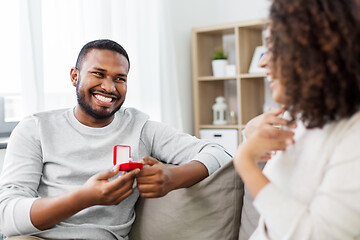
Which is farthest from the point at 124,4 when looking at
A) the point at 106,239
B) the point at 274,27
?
the point at 274,27

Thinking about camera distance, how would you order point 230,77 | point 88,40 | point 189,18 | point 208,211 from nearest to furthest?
point 208,211
point 88,40
point 230,77
point 189,18

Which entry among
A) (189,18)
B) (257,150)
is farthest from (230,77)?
(257,150)

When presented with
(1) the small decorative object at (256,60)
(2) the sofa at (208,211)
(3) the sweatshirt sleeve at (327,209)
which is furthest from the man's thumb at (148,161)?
(1) the small decorative object at (256,60)

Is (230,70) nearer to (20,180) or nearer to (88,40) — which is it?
(88,40)

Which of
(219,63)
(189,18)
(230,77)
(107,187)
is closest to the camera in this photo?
(107,187)

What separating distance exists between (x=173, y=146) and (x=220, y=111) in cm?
196

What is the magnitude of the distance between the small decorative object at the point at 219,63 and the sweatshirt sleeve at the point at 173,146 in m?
1.88

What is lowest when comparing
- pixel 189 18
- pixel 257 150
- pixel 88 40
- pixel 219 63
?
pixel 257 150

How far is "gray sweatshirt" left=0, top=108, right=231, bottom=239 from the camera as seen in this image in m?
1.43

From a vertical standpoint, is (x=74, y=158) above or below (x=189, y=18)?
below

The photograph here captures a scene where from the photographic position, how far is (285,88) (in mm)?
875

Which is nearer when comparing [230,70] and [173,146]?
[173,146]

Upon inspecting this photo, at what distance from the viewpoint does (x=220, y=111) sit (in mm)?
3572

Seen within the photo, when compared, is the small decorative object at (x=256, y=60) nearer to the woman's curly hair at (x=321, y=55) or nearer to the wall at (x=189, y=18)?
the wall at (x=189, y=18)
